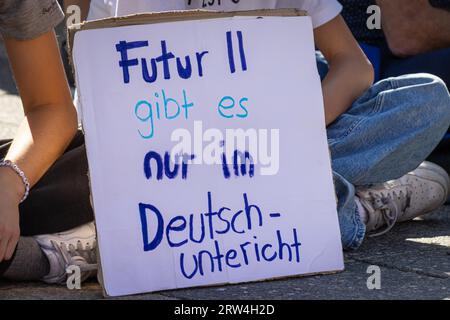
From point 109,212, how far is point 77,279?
0.19 metres

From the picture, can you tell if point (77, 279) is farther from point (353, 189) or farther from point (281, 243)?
point (353, 189)

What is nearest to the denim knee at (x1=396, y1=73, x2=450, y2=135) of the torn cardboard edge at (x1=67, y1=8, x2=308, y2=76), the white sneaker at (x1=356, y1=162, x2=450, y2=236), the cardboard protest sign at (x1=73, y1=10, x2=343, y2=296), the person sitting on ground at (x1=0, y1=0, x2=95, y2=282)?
the white sneaker at (x1=356, y1=162, x2=450, y2=236)

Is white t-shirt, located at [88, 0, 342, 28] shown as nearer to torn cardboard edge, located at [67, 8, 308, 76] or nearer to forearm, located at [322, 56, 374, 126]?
forearm, located at [322, 56, 374, 126]

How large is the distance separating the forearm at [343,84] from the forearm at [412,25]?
524mm

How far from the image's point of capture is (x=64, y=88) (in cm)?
238

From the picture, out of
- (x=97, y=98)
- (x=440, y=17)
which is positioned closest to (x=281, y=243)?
(x=97, y=98)

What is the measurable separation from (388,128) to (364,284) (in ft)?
1.83

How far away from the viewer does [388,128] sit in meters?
2.84

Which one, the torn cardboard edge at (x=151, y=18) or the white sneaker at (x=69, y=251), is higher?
the torn cardboard edge at (x=151, y=18)

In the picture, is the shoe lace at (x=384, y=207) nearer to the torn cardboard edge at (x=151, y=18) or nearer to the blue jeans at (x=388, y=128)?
the blue jeans at (x=388, y=128)

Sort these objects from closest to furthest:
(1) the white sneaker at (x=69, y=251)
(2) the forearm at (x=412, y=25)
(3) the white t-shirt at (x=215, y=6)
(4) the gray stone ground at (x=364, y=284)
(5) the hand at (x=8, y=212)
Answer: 1. (5) the hand at (x=8, y=212)
2. (4) the gray stone ground at (x=364, y=284)
3. (1) the white sneaker at (x=69, y=251)
4. (3) the white t-shirt at (x=215, y=6)
5. (2) the forearm at (x=412, y=25)

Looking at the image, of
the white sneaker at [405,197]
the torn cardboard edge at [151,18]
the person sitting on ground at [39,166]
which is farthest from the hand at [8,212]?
the white sneaker at [405,197]

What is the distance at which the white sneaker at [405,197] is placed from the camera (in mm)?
2900

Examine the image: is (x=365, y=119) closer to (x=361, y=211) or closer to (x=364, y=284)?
(x=361, y=211)
